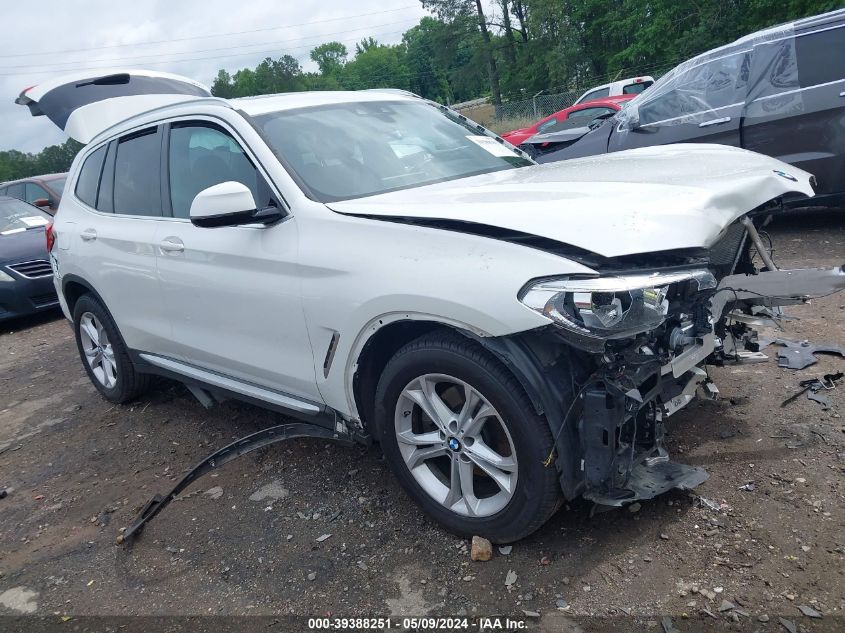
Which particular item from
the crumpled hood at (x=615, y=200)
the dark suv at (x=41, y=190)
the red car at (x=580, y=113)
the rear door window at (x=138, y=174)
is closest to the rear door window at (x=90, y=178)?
the rear door window at (x=138, y=174)

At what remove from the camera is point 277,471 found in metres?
3.62

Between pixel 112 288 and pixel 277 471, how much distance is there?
5.58 ft

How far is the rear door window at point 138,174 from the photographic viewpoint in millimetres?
3982

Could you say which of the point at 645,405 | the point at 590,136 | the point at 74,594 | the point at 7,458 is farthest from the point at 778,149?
the point at 7,458

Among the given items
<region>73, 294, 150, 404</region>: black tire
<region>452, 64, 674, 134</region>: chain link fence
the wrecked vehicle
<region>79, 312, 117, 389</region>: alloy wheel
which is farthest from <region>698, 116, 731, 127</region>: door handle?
<region>452, 64, 674, 134</region>: chain link fence

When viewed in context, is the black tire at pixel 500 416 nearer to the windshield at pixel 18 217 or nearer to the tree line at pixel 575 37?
the windshield at pixel 18 217

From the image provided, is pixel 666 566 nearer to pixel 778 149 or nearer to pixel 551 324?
pixel 551 324

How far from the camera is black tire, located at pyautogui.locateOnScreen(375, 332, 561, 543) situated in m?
2.35

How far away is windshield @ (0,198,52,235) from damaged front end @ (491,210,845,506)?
8.78 metres

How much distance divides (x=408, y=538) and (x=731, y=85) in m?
5.48

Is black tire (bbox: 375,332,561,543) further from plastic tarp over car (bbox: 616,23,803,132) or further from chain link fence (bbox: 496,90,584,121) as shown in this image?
chain link fence (bbox: 496,90,584,121)

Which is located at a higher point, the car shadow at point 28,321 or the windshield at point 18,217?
the windshield at point 18,217

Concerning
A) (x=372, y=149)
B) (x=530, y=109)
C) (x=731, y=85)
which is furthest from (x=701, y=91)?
(x=530, y=109)

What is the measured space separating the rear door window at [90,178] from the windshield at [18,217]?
4951 mm
